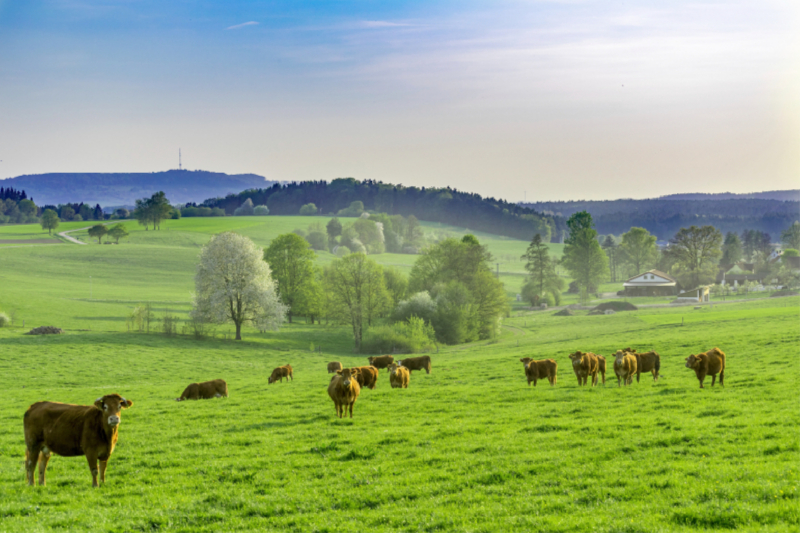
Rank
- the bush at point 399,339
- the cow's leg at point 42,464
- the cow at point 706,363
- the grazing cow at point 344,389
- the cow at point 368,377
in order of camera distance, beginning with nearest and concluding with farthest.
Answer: the cow's leg at point 42,464 → the grazing cow at point 344,389 → the cow at point 706,363 → the cow at point 368,377 → the bush at point 399,339

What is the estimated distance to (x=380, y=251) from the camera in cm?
15750

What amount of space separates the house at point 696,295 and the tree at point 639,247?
33.4m

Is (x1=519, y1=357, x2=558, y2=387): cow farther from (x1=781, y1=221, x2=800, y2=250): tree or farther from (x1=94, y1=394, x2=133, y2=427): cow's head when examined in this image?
(x1=781, y1=221, x2=800, y2=250): tree

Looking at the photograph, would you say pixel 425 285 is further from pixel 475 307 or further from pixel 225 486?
pixel 225 486

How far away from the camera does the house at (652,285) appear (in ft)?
376

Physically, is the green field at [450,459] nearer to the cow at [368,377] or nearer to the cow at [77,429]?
the cow at [77,429]

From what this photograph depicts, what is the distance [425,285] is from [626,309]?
33.5 m

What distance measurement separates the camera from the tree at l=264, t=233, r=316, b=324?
7181cm

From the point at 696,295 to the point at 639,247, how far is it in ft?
125

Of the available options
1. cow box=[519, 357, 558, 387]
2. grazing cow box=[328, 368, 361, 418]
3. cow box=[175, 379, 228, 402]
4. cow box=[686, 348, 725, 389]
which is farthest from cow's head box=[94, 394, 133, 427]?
cow box=[686, 348, 725, 389]

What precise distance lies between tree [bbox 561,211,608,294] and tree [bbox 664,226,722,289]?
13973 millimetres

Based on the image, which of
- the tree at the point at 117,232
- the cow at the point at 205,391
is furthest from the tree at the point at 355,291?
the tree at the point at 117,232

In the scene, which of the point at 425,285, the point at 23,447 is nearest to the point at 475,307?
the point at 425,285

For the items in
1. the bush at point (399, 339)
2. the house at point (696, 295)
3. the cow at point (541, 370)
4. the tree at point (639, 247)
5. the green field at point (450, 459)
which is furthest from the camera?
the tree at point (639, 247)
